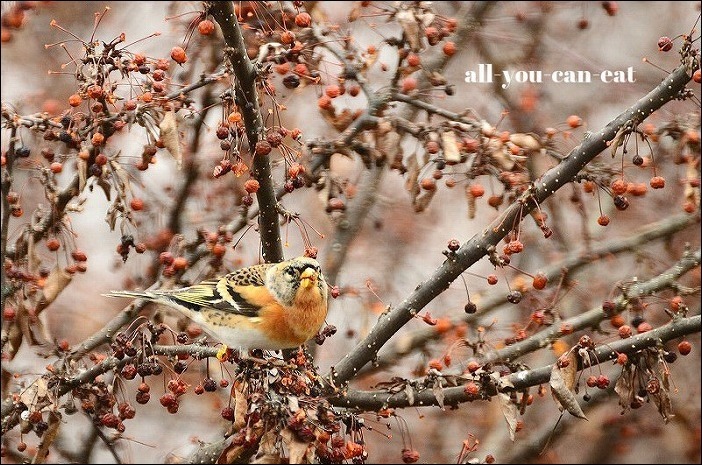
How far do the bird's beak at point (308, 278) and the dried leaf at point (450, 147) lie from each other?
0.94m

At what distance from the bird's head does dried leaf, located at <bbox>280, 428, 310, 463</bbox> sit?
5.28 feet

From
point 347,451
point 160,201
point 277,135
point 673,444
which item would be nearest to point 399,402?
Result: point 347,451

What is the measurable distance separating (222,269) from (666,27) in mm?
6138

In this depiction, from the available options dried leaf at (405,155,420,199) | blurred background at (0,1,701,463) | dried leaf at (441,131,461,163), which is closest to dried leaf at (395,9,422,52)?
A: dried leaf at (441,131,461,163)

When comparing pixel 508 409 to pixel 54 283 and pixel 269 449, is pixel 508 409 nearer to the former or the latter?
pixel 269 449

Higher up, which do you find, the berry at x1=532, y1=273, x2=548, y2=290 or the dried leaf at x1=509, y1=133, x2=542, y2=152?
the dried leaf at x1=509, y1=133, x2=542, y2=152

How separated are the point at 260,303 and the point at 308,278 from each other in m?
0.31

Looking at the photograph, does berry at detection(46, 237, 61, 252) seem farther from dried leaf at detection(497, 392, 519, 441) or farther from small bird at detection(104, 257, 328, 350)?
dried leaf at detection(497, 392, 519, 441)

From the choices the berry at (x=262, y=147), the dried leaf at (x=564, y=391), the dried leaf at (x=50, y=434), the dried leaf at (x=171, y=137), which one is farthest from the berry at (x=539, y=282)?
the dried leaf at (x=50, y=434)

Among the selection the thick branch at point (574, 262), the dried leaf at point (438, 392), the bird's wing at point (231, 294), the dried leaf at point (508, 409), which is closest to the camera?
the dried leaf at point (508, 409)

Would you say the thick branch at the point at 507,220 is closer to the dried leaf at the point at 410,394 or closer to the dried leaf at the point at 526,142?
the dried leaf at the point at 410,394

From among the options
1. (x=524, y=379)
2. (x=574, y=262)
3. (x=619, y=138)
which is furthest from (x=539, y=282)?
(x=574, y=262)

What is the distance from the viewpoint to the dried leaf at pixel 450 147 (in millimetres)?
5383

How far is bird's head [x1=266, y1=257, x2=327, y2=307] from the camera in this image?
5371 mm
